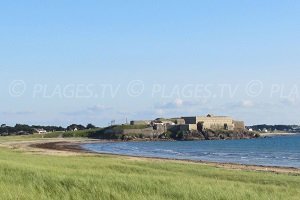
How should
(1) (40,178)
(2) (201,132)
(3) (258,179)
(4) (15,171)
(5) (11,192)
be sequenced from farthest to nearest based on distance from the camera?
(2) (201,132)
(3) (258,179)
(4) (15,171)
(1) (40,178)
(5) (11,192)

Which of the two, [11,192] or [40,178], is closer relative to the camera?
[11,192]

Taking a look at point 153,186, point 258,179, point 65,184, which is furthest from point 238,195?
point 258,179

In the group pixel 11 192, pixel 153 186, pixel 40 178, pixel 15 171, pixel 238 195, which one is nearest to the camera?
pixel 11 192

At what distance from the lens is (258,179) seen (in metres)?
30.5

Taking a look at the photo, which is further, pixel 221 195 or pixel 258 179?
pixel 258 179

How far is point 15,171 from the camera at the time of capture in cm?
1399

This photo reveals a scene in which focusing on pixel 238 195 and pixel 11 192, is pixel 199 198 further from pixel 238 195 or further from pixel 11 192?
pixel 11 192

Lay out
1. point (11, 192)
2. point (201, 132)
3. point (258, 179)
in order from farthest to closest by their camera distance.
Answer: point (201, 132)
point (258, 179)
point (11, 192)

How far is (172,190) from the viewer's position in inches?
402

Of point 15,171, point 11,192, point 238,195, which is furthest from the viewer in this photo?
point 15,171

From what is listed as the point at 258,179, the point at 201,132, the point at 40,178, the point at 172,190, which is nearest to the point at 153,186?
the point at 172,190

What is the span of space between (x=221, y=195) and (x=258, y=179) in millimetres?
21799

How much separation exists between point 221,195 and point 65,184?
3.25 meters

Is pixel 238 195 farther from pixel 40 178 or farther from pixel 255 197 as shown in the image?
pixel 40 178
